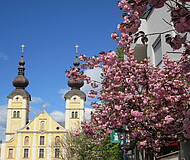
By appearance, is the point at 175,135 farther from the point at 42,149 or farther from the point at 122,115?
the point at 42,149

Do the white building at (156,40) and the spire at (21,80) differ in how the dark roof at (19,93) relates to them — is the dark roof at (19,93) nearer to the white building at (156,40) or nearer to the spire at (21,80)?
the spire at (21,80)

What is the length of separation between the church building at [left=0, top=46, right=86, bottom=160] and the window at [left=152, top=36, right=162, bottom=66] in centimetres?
5067

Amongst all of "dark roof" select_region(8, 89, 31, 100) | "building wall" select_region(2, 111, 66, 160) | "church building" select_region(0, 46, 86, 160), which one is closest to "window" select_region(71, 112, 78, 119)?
"church building" select_region(0, 46, 86, 160)

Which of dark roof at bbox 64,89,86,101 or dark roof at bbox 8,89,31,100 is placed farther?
dark roof at bbox 64,89,86,101

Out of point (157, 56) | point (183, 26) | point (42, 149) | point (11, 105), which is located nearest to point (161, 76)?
point (157, 56)

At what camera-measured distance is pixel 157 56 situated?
1359cm

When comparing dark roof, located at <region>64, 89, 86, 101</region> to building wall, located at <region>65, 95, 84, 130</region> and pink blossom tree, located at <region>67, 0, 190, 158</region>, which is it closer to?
building wall, located at <region>65, 95, 84, 130</region>

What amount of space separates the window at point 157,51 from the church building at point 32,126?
166ft

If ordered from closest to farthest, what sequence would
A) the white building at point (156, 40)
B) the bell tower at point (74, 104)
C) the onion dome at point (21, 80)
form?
the white building at point (156, 40)
the bell tower at point (74, 104)
the onion dome at point (21, 80)

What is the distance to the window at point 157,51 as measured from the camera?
1311 centimetres

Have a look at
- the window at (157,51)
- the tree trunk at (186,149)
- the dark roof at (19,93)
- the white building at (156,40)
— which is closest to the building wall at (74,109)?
the dark roof at (19,93)

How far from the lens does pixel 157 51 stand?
44.7 feet

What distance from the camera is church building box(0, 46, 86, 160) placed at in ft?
213

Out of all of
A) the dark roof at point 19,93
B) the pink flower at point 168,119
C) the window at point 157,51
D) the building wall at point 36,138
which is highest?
the dark roof at point 19,93
